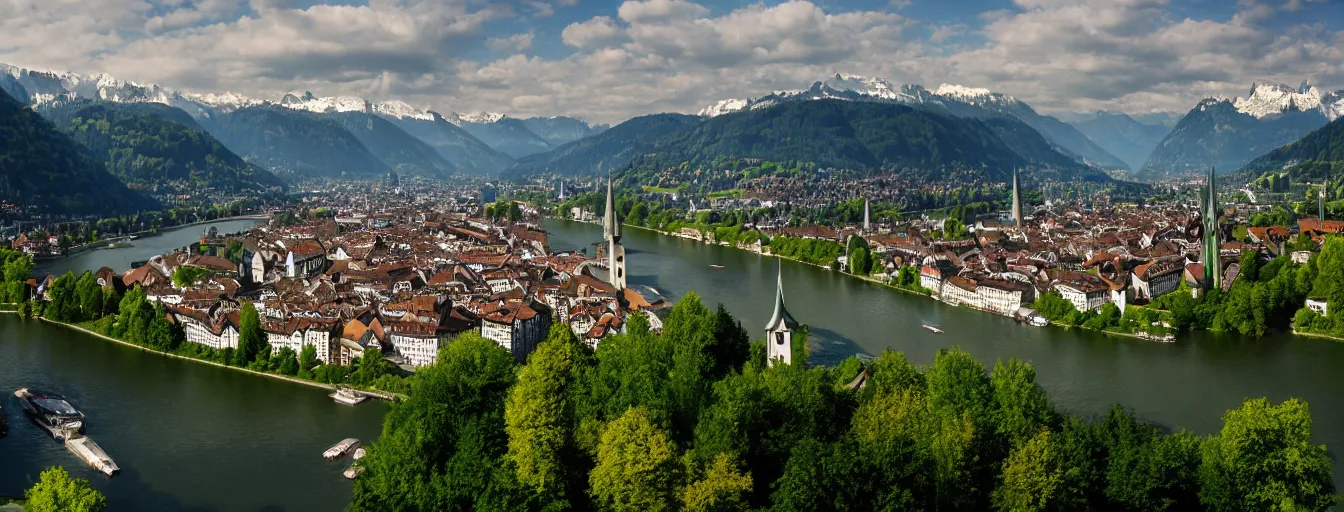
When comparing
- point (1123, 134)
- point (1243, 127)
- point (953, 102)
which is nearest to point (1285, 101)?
point (1243, 127)

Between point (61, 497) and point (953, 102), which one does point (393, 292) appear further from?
point (953, 102)

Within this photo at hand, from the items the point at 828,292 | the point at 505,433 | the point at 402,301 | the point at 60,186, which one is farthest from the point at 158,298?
the point at 60,186

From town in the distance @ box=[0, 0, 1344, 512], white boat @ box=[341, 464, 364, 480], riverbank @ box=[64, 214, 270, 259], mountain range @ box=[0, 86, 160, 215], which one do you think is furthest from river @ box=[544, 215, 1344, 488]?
mountain range @ box=[0, 86, 160, 215]

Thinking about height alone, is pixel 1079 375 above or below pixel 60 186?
below

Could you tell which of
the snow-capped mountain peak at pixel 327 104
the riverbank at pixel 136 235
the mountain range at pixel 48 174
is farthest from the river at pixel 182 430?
the snow-capped mountain peak at pixel 327 104

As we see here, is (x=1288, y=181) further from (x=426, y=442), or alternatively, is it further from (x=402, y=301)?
(x=426, y=442)

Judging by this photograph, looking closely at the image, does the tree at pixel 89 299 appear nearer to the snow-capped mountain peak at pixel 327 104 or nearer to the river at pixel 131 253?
the river at pixel 131 253
